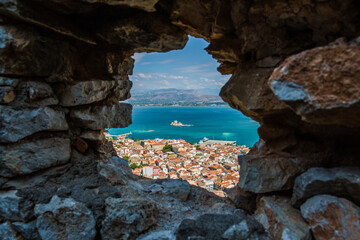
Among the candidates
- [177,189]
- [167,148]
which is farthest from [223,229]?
[167,148]

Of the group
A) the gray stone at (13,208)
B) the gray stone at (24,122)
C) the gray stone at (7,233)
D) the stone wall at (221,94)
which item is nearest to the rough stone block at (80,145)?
the stone wall at (221,94)

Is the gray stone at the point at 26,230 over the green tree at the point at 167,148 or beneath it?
over

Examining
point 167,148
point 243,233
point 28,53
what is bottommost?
point 167,148

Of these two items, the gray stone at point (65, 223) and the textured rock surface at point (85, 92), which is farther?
the textured rock surface at point (85, 92)

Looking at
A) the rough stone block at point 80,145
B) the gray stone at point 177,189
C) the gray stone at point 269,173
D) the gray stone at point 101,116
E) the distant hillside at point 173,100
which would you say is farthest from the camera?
the distant hillside at point 173,100

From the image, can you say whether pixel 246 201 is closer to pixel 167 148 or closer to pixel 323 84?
pixel 323 84

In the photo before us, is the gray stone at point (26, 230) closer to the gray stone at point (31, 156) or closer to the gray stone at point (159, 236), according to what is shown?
the gray stone at point (31, 156)

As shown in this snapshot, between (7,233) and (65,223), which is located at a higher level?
(65,223)
